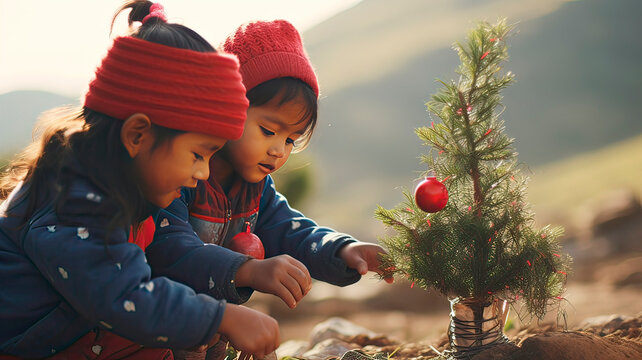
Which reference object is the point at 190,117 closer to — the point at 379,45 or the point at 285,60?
the point at 285,60

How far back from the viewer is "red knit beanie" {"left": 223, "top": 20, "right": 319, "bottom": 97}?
1994mm

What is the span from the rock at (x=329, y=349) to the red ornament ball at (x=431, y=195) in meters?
1.09

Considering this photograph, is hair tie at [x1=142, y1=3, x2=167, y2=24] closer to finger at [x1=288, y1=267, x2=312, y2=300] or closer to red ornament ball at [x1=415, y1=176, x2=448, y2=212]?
finger at [x1=288, y1=267, x2=312, y2=300]

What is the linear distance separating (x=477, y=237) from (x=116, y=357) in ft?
3.68

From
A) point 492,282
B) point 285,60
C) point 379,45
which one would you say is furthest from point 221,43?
point 379,45

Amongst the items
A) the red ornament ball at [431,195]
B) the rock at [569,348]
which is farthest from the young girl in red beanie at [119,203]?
the rock at [569,348]

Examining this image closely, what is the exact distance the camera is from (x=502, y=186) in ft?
6.33

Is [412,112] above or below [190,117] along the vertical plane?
above

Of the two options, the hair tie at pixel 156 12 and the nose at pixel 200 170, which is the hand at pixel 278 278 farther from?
the hair tie at pixel 156 12

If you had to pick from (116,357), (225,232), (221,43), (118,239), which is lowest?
(116,357)

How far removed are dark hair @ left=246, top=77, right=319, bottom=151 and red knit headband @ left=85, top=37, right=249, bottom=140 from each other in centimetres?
44

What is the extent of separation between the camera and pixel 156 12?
1.69m

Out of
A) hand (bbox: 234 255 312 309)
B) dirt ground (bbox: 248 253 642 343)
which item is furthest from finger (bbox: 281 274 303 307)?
dirt ground (bbox: 248 253 642 343)

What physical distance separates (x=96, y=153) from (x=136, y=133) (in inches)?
4.2
